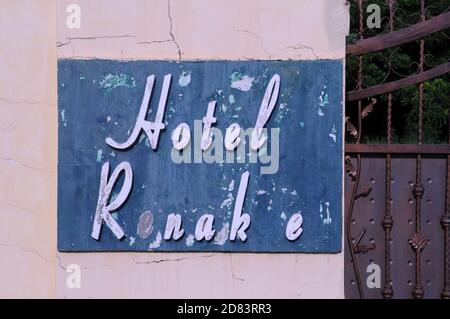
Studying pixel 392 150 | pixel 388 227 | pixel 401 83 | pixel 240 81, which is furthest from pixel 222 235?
pixel 401 83

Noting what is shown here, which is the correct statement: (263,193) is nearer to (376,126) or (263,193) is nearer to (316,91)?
(316,91)

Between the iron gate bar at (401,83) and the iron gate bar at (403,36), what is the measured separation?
23cm

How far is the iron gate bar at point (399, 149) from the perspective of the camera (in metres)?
4.96

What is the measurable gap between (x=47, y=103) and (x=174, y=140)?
0.83 m

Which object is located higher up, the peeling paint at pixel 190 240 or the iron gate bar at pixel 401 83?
the iron gate bar at pixel 401 83

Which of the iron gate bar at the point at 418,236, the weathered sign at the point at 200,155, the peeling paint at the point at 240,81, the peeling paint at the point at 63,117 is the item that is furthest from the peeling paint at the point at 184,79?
the iron gate bar at the point at 418,236

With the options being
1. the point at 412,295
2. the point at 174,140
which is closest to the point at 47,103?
the point at 174,140

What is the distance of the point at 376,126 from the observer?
29.1ft

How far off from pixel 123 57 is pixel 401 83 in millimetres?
1741

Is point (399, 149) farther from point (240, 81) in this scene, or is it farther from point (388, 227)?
point (240, 81)

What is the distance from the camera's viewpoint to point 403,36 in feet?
16.2

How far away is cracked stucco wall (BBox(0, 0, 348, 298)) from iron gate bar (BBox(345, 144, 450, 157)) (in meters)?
0.61

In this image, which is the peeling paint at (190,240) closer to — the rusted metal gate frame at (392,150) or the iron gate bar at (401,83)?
the rusted metal gate frame at (392,150)

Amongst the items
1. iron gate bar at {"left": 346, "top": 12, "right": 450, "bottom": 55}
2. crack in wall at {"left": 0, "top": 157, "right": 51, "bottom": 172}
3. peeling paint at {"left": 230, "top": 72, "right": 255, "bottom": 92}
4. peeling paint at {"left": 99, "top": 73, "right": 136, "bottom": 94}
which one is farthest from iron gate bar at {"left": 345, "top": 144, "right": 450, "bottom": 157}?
crack in wall at {"left": 0, "top": 157, "right": 51, "bottom": 172}
